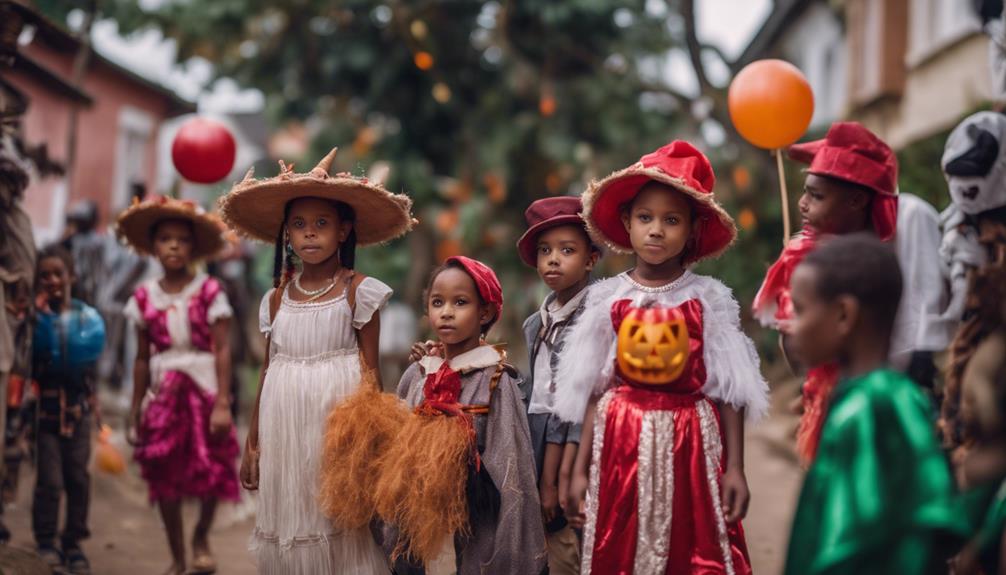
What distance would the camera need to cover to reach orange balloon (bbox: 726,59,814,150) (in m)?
5.16

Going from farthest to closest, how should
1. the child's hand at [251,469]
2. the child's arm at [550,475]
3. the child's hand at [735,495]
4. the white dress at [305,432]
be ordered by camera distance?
the child's hand at [251,469], the white dress at [305,432], the child's arm at [550,475], the child's hand at [735,495]

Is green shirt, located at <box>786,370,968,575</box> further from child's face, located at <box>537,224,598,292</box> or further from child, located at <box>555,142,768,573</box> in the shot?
child's face, located at <box>537,224,598,292</box>

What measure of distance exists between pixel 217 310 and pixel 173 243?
452mm

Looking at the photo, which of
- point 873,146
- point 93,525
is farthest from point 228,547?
point 873,146

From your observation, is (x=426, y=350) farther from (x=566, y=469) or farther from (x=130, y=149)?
(x=130, y=149)

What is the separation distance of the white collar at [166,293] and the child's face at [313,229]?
61.3 inches

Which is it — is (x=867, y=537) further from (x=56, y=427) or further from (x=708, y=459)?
(x=56, y=427)

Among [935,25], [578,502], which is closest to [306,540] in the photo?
[578,502]

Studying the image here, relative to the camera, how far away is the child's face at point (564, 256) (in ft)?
17.1

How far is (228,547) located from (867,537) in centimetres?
569

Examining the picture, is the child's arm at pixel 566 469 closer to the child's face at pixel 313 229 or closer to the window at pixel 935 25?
the child's face at pixel 313 229

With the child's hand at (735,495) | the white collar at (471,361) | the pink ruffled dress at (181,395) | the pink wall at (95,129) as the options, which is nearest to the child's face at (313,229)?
the white collar at (471,361)

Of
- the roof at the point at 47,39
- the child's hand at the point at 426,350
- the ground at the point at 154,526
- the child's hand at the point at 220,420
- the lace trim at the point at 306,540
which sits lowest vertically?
the ground at the point at 154,526

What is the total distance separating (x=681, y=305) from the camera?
4.29 metres
